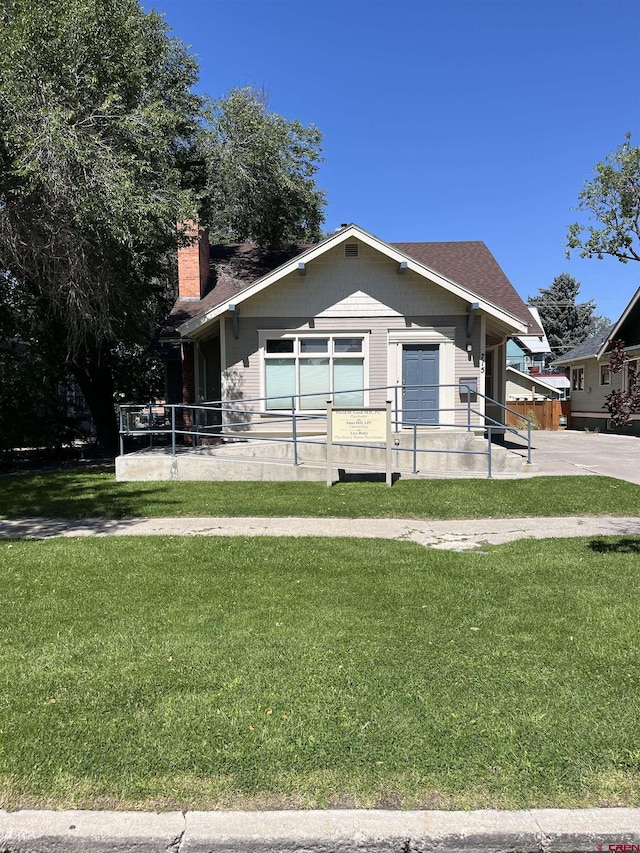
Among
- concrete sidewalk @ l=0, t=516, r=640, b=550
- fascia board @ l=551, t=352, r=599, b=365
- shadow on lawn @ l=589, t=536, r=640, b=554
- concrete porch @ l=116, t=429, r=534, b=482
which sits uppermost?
fascia board @ l=551, t=352, r=599, b=365

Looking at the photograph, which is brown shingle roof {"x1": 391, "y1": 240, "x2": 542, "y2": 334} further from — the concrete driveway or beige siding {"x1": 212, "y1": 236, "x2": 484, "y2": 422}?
the concrete driveway

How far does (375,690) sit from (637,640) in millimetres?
2094

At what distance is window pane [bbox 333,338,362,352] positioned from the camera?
48.5 ft

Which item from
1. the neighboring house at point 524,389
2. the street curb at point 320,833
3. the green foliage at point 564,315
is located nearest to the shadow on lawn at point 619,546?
the street curb at point 320,833

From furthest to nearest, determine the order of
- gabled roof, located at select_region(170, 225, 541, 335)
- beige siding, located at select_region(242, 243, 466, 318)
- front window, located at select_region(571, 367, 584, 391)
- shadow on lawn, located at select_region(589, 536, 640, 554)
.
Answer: front window, located at select_region(571, 367, 584, 391)
beige siding, located at select_region(242, 243, 466, 318)
gabled roof, located at select_region(170, 225, 541, 335)
shadow on lawn, located at select_region(589, 536, 640, 554)

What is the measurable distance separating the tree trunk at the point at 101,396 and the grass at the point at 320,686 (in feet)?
40.8

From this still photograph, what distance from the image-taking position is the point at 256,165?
1864cm

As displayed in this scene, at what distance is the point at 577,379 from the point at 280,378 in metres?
23.3

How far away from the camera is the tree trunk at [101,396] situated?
57.7 feet

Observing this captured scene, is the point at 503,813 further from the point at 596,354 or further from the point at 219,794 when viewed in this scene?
the point at 596,354

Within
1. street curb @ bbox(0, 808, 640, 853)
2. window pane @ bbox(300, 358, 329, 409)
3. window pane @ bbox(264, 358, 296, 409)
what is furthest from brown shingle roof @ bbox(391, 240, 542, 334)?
street curb @ bbox(0, 808, 640, 853)

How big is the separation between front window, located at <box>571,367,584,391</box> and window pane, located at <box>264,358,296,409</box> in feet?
72.9

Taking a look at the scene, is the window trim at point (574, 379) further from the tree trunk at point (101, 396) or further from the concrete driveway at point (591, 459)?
the tree trunk at point (101, 396)

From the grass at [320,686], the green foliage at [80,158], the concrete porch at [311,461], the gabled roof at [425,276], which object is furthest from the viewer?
the gabled roof at [425,276]
